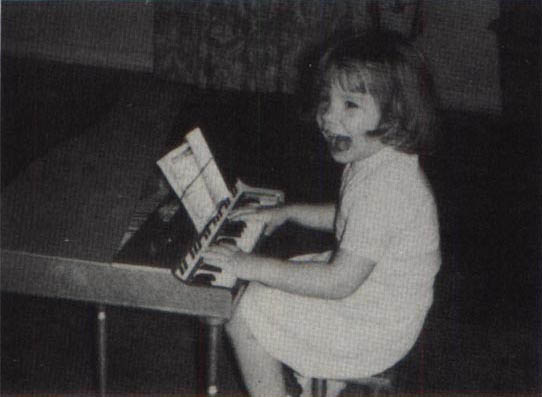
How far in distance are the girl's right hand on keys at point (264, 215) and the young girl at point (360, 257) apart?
203 mm

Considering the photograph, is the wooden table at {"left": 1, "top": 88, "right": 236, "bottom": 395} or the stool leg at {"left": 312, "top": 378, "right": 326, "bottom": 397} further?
the stool leg at {"left": 312, "top": 378, "right": 326, "bottom": 397}

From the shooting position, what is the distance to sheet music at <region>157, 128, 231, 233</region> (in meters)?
1.68

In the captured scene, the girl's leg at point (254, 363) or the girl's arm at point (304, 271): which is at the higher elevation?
the girl's arm at point (304, 271)

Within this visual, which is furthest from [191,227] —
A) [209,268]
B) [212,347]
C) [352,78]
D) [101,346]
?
[352,78]

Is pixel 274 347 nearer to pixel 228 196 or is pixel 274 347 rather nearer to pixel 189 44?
pixel 228 196

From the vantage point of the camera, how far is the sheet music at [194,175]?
1.68m

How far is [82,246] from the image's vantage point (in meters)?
1.53

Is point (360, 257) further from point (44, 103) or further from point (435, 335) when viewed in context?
point (44, 103)

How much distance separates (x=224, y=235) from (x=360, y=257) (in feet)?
1.28

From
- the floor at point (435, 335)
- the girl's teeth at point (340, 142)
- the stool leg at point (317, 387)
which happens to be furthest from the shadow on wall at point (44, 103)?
the girl's teeth at point (340, 142)

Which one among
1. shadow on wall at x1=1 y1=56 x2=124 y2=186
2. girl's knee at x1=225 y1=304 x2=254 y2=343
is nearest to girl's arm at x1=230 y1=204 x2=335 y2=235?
girl's knee at x1=225 y1=304 x2=254 y2=343

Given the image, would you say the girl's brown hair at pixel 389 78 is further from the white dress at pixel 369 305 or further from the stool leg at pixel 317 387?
the stool leg at pixel 317 387

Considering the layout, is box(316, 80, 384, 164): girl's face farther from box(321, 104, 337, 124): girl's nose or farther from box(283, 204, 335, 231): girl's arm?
box(283, 204, 335, 231): girl's arm

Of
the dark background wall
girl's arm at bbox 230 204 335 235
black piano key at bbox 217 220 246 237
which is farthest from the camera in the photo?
the dark background wall
